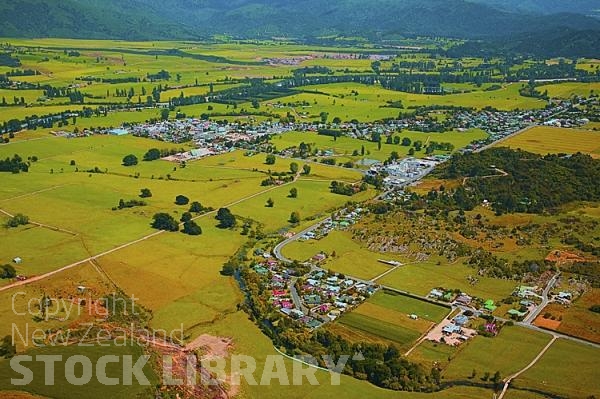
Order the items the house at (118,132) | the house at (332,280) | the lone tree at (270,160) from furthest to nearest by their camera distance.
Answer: the house at (118,132) → the lone tree at (270,160) → the house at (332,280)

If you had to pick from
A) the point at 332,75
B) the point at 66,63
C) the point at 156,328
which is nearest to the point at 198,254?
the point at 156,328

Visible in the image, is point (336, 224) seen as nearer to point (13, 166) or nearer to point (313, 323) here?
point (313, 323)

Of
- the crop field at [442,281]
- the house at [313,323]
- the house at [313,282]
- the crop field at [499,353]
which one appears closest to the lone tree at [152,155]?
the house at [313,282]

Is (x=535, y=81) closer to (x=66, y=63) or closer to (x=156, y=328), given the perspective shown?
(x=66, y=63)

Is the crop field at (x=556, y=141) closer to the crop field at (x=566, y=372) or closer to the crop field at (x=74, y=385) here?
the crop field at (x=566, y=372)

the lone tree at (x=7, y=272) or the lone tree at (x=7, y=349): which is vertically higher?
the lone tree at (x=7, y=272)

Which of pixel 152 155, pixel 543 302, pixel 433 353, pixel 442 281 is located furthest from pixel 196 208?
pixel 543 302

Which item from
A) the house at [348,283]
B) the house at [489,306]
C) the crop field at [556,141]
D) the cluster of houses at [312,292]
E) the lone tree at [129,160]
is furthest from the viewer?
the crop field at [556,141]
